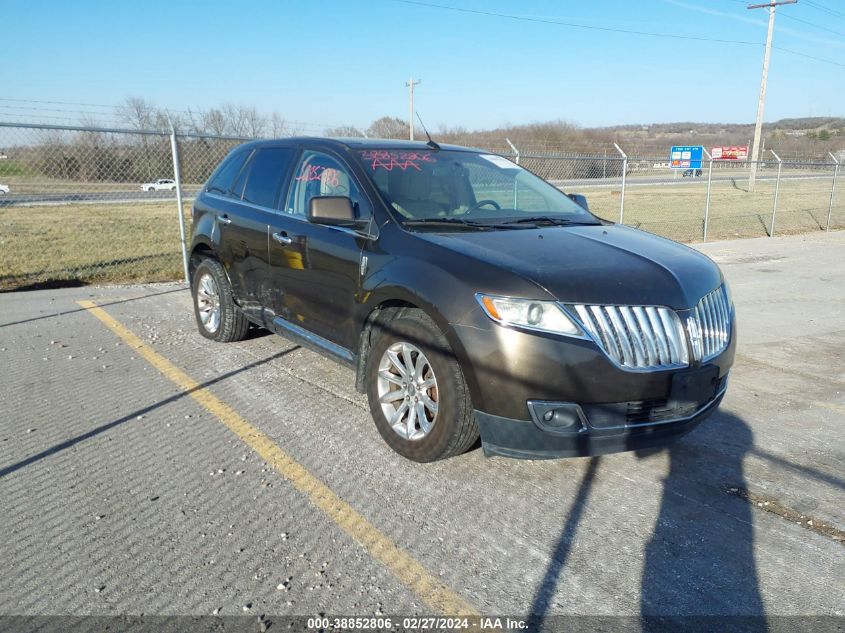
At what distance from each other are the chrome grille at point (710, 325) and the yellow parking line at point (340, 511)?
5.54ft

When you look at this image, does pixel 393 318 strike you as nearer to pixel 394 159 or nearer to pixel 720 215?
pixel 394 159

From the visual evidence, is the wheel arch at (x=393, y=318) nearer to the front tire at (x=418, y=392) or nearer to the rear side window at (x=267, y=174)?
the front tire at (x=418, y=392)

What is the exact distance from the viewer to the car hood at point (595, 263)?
10.2 ft

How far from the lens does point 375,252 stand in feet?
12.6

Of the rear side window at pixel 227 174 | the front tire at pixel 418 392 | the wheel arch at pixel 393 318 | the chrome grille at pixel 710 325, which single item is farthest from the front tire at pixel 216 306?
the chrome grille at pixel 710 325

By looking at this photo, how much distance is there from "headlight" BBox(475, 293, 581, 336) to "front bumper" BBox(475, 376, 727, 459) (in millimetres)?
356

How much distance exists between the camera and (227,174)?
578 cm

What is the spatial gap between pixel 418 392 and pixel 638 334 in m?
1.18

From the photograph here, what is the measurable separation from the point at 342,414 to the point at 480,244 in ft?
5.15

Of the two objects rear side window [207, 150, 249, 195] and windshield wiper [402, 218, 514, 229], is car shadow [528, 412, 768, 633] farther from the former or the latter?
rear side window [207, 150, 249, 195]

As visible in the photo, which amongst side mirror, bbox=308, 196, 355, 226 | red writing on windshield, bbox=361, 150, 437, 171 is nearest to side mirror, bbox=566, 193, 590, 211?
red writing on windshield, bbox=361, 150, 437, 171

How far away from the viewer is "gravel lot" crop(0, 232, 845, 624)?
2.56 m

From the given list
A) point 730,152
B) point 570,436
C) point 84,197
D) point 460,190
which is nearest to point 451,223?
point 460,190

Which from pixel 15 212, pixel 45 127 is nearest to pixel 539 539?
pixel 45 127
